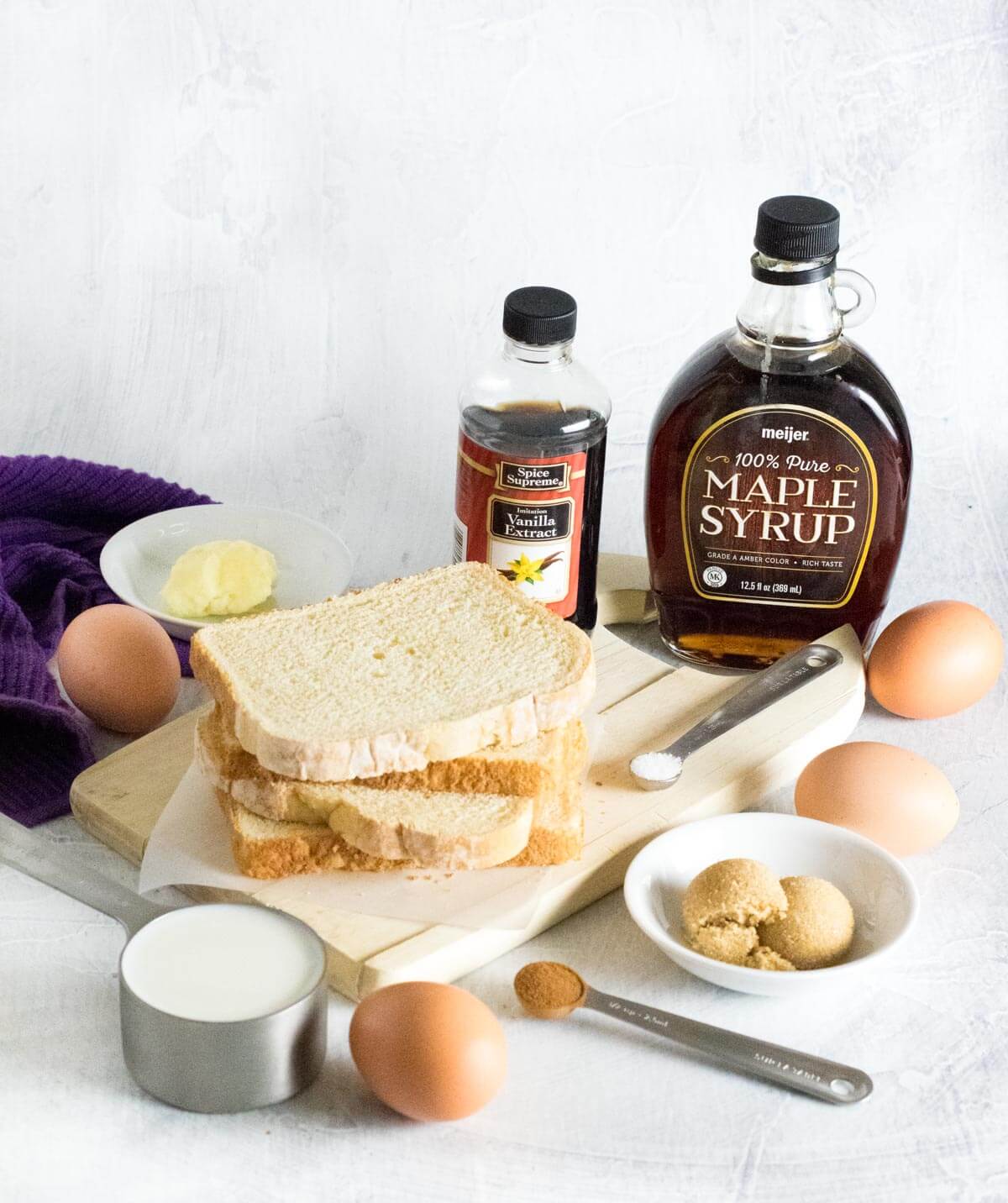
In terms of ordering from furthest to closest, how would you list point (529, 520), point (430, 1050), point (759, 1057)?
1. point (529, 520)
2. point (759, 1057)
3. point (430, 1050)

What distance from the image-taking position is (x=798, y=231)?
2.01 meters

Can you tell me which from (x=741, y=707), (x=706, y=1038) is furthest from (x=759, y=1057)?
(x=741, y=707)

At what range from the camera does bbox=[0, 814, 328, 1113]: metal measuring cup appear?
4.79 ft

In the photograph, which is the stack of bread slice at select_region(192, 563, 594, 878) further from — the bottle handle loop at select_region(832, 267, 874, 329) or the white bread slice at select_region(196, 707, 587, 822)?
the bottle handle loop at select_region(832, 267, 874, 329)

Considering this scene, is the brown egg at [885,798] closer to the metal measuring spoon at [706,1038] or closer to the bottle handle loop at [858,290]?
the metal measuring spoon at [706,1038]

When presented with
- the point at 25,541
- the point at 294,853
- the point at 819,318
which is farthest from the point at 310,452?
the point at 294,853

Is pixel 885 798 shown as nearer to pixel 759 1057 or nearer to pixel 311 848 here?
pixel 759 1057

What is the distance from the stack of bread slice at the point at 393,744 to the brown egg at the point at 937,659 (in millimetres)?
471

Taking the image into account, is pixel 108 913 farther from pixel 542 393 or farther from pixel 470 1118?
pixel 542 393

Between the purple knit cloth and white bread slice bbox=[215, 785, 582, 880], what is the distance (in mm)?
313

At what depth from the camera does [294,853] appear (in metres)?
1.75

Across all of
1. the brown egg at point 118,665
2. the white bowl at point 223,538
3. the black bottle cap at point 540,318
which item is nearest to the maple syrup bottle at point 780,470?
the black bottle cap at point 540,318

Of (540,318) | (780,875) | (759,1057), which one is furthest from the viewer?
(540,318)

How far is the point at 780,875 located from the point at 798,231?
30.5 inches
